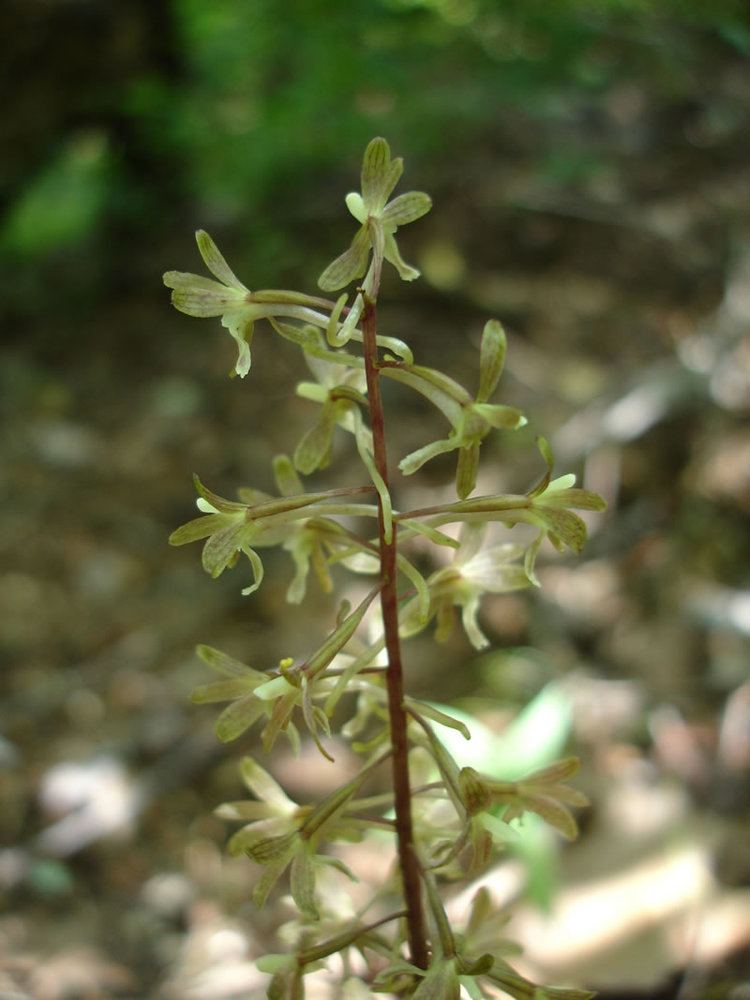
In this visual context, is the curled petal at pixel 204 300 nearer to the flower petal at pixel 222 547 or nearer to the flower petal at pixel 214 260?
the flower petal at pixel 214 260

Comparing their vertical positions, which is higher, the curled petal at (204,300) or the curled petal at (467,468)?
the curled petal at (204,300)

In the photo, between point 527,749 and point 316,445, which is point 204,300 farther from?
point 527,749

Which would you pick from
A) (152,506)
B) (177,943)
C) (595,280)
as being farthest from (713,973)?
(595,280)

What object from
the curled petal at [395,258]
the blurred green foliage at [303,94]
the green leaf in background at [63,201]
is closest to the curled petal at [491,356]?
the curled petal at [395,258]

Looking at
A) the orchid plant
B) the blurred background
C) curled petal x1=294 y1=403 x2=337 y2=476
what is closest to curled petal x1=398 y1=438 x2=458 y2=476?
the orchid plant

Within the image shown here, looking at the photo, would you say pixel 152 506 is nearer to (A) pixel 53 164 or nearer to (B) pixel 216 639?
(B) pixel 216 639

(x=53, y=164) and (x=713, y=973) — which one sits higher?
(x=53, y=164)

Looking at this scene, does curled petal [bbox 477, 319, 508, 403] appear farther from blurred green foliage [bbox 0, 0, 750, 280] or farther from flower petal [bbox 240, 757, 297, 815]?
blurred green foliage [bbox 0, 0, 750, 280]
